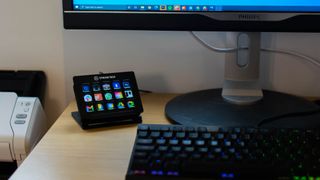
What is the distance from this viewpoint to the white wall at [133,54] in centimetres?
104

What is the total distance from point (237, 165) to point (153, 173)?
0.12 metres

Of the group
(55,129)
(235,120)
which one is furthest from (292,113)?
(55,129)

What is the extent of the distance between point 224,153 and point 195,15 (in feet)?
0.95

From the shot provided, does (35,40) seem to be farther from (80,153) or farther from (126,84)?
(80,153)

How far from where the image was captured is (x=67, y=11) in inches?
Answer: 34.4

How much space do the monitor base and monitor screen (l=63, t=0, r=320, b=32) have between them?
0.17 meters

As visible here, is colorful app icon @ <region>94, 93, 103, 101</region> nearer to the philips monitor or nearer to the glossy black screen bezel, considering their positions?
the glossy black screen bezel

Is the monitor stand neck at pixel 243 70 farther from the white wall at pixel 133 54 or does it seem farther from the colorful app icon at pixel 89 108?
the colorful app icon at pixel 89 108

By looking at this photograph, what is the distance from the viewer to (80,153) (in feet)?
2.56

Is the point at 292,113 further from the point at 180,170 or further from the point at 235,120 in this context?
the point at 180,170

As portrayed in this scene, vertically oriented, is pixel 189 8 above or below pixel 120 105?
above

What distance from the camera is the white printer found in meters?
0.87

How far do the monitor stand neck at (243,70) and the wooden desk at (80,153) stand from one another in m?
0.16

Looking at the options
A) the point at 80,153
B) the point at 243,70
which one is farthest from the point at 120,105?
the point at 243,70
